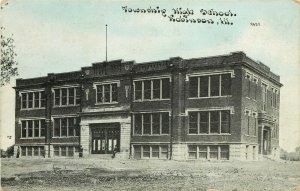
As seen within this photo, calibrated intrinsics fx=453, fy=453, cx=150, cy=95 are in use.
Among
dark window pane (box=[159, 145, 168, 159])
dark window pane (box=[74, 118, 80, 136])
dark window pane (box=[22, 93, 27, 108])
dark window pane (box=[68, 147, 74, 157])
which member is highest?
dark window pane (box=[22, 93, 27, 108])

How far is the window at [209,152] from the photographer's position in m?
23.2

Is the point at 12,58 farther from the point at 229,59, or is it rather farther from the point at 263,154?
the point at 263,154

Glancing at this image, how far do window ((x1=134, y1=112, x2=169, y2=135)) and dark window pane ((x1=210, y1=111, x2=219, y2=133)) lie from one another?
281 centimetres

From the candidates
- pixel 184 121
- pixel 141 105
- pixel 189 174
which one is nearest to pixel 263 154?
pixel 184 121

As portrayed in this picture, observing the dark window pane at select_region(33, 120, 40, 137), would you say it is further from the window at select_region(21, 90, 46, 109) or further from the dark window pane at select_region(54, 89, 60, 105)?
the dark window pane at select_region(54, 89, 60, 105)

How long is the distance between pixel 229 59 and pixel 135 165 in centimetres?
709

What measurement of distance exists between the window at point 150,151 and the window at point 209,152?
1671mm

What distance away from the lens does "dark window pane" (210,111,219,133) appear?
23.4 metres

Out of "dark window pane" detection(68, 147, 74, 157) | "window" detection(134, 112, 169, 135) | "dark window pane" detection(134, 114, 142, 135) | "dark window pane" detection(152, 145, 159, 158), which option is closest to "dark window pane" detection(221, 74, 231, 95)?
"window" detection(134, 112, 169, 135)

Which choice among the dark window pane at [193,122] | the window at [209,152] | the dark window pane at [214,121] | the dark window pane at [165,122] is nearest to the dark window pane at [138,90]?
the dark window pane at [165,122]

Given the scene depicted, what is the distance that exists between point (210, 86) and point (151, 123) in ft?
14.2

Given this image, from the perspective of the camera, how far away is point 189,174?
17.7 meters

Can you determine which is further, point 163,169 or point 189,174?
point 163,169

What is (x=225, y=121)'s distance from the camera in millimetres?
23062
